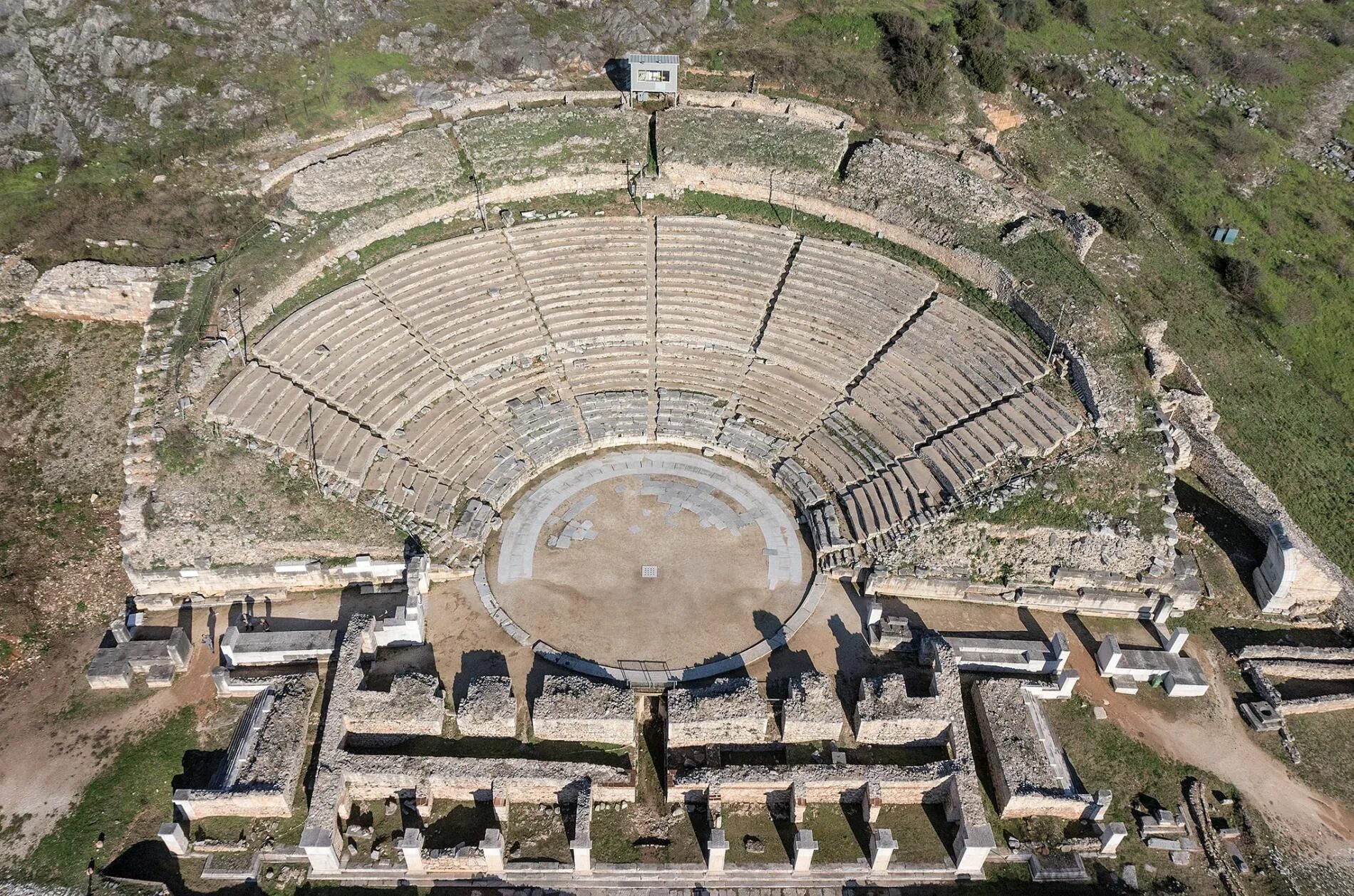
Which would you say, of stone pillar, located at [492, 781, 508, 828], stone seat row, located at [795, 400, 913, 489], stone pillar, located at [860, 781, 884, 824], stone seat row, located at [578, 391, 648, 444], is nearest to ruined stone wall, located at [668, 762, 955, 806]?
stone pillar, located at [860, 781, 884, 824]

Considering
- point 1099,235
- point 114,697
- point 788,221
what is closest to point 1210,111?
point 1099,235

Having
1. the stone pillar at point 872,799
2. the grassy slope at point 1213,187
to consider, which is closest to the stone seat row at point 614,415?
the stone pillar at point 872,799

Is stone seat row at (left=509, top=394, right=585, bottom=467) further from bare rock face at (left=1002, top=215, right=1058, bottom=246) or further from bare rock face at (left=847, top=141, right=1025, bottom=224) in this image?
bare rock face at (left=1002, top=215, right=1058, bottom=246)

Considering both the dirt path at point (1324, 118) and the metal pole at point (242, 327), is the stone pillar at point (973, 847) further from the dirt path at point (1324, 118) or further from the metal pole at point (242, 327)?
the dirt path at point (1324, 118)

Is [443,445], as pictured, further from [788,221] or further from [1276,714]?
[1276,714]

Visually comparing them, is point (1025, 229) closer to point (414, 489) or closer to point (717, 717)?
point (717, 717)
